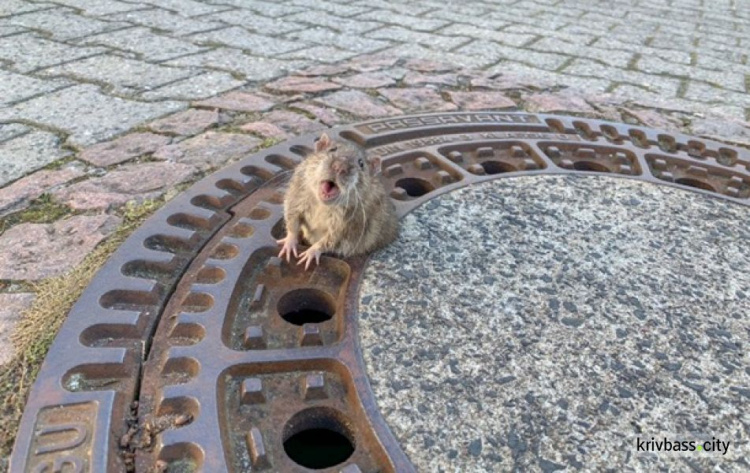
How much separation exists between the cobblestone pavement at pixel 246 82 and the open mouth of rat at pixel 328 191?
2.24ft

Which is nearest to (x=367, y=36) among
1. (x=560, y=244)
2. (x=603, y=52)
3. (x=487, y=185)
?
(x=603, y=52)

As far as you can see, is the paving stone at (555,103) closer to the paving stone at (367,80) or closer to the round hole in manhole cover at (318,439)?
the paving stone at (367,80)

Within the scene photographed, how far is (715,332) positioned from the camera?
178 centimetres

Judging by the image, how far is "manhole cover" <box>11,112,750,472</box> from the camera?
1.33 metres

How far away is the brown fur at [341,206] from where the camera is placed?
→ 1.93 m

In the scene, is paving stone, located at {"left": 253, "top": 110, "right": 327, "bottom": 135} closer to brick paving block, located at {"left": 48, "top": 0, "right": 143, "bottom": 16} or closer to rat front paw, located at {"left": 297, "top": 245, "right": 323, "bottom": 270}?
rat front paw, located at {"left": 297, "top": 245, "right": 323, "bottom": 270}

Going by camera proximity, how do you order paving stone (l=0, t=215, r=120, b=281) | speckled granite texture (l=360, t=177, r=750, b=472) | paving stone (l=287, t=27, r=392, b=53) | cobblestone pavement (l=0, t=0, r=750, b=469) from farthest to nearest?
paving stone (l=287, t=27, r=392, b=53) → cobblestone pavement (l=0, t=0, r=750, b=469) → paving stone (l=0, t=215, r=120, b=281) → speckled granite texture (l=360, t=177, r=750, b=472)

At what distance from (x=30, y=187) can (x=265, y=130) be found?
0.97 metres

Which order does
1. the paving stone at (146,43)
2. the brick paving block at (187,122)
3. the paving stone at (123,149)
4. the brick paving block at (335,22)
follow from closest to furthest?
the paving stone at (123,149) → the brick paving block at (187,122) → the paving stone at (146,43) → the brick paving block at (335,22)

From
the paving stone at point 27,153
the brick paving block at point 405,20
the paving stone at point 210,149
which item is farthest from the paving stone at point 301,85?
the brick paving block at point 405,20

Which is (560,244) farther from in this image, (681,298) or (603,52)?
(603,52)

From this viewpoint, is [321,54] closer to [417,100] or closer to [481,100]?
[417,100]

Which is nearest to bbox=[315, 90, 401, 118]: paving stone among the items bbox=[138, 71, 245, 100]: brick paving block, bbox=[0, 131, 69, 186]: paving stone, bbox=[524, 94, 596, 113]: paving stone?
bbox=[138, 71, 245, 100]: brick paving block

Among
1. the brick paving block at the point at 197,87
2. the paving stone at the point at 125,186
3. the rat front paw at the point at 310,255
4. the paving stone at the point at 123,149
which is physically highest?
the brick paving block at the point at 197,87
